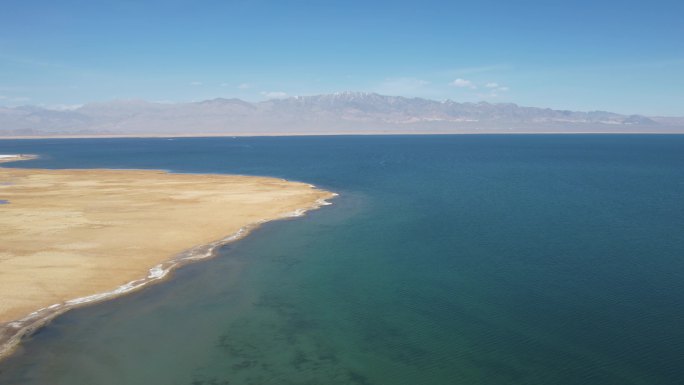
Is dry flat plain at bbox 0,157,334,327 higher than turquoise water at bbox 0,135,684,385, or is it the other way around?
dry flat plain at bbox 0,157,334,327

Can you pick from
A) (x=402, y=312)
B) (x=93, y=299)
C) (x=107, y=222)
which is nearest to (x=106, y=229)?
(x=107, y=222)

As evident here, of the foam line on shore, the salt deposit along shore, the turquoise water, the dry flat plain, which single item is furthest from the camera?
the dry flat plain

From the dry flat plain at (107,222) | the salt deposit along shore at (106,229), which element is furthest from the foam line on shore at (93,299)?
the dry flat plain at (107,222)

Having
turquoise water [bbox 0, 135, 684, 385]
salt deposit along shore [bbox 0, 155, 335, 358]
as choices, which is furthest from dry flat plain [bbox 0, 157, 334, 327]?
turquoise water [bbox 0, 135, 684, 385]

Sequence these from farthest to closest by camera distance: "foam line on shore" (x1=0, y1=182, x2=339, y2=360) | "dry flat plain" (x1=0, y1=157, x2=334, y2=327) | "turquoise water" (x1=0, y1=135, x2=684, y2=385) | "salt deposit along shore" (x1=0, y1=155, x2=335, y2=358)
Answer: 1. "dry flat plain" (x1=0, y1=157, x2=334, y2=327)
2. "salt deposit along shore" (x1=0, y1=155, x2=335, y2=358)
3. "foam line on shore" (x1=0, y1=182, x2=339, y2=360)
4. "turquoise water" (x1=0, y1=135, x2=684, y2=385)

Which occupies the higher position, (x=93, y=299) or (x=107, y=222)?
(x=107, y=222)

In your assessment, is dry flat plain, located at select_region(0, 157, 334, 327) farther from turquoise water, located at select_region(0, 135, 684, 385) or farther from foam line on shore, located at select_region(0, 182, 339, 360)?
turquoise water, located at select_region(0, 135, 684, 385)

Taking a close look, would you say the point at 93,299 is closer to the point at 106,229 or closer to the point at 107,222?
the point at 106,229
